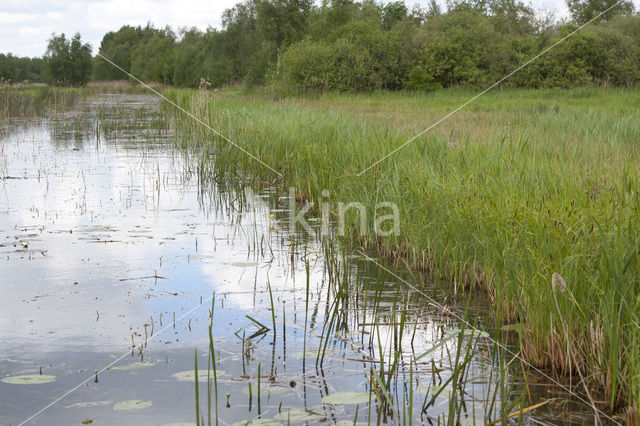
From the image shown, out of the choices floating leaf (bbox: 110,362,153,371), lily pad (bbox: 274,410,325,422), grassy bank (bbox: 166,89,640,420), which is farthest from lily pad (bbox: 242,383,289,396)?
grassy bank (bbox: 166,89,640,420)

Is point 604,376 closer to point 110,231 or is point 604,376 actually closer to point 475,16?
point 110,231

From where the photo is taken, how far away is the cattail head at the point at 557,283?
9.06 ft

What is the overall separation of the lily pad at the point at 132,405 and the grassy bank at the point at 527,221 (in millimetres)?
1951

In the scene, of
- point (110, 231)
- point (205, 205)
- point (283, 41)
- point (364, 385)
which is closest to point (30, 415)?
point (364, 385)

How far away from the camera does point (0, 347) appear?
142 inches

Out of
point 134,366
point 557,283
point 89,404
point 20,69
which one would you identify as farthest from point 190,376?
point 20,69

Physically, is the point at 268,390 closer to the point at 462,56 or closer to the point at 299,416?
the point at 299,416

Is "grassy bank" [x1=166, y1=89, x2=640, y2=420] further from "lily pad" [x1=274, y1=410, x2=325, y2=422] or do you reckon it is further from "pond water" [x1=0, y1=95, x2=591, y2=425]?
"lily pad" [x1=274, y1=410, x2=325, y2=422]

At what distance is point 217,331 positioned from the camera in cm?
385

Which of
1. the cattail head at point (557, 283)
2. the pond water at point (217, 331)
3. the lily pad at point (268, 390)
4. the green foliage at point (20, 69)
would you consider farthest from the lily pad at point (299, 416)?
the green foliage at point (20, 69)

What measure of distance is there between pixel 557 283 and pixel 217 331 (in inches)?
78.2

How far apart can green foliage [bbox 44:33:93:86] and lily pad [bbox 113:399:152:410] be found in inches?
2591

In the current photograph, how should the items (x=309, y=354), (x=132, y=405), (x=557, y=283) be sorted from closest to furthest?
(x=132, y=405)
(x=557, y=283)
(x=309, y=354)

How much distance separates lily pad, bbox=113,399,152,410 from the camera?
9.33ft
